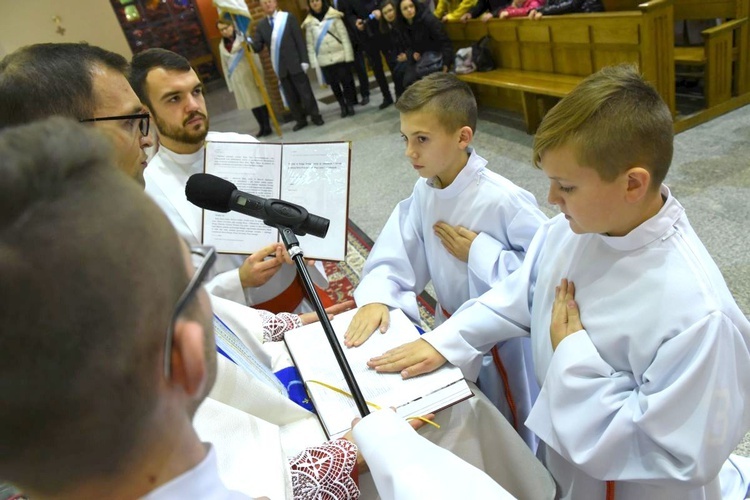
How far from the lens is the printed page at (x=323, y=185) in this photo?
6.16 ft

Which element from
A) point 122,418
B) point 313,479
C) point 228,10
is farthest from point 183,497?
point 228,10

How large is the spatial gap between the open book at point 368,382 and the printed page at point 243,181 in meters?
0.64

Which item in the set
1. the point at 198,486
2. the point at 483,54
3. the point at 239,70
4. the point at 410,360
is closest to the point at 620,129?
the point at 410,360

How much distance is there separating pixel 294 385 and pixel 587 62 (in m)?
4.46

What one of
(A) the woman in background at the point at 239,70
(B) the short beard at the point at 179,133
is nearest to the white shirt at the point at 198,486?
(B) the short beard at the point at 179,133

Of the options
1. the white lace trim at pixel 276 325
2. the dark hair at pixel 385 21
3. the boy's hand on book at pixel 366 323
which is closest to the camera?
the boy's hand on book at pixel 366 323

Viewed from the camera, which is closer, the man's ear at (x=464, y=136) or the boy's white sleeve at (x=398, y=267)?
the boy's white sleeve at (x=398, y=267)

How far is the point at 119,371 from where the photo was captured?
54 centimetres

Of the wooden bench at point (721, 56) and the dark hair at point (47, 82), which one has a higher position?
the dark hair at point (47, 82)

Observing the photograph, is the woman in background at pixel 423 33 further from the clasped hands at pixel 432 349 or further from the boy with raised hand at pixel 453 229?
the clasped hands at pixel 432 349

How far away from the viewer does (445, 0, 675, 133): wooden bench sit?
4004mm

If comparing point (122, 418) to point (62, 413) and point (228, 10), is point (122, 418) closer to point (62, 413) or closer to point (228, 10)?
point (62, 413)

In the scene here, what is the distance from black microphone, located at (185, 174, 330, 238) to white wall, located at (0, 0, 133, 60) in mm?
10612

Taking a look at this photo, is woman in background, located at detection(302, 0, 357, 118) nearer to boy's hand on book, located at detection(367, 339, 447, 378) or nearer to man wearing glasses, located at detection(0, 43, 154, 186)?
man wearing glasses, located at detection(0, 43, 154, 186)
